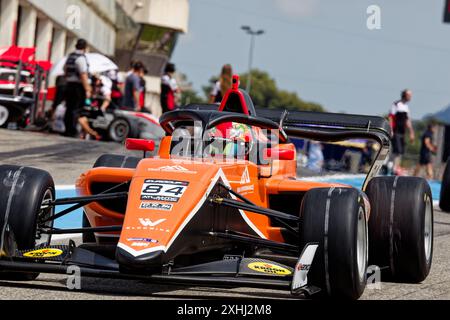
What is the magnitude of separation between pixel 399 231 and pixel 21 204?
2570 mm

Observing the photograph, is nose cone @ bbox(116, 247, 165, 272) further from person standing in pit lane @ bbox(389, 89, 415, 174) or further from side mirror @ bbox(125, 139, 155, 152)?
person standing in pit lane @ bbox(389, 89, 415, 174)

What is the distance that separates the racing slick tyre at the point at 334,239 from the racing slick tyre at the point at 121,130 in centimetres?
1461

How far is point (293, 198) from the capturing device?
755 cm

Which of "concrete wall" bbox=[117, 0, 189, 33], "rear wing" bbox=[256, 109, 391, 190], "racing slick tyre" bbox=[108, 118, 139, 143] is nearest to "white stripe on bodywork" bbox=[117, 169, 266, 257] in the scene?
"rear wing" bbox=[256, 109, 391, 190]

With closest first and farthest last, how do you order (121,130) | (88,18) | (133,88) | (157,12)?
(121,130), (133,88), (88,18), (157,12)

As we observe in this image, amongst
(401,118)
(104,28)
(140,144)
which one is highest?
(104,28)

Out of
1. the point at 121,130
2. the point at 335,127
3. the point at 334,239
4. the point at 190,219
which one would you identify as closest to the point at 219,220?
the point at 190,219

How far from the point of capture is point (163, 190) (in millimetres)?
6277

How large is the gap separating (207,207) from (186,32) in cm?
5621

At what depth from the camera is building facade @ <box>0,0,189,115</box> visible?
3061cm

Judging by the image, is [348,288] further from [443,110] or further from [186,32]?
[186,32]

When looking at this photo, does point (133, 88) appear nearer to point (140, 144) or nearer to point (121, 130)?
point (121, 130)

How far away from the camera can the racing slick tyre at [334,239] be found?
20.4 feet

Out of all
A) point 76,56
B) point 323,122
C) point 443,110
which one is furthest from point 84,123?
point 443,110
